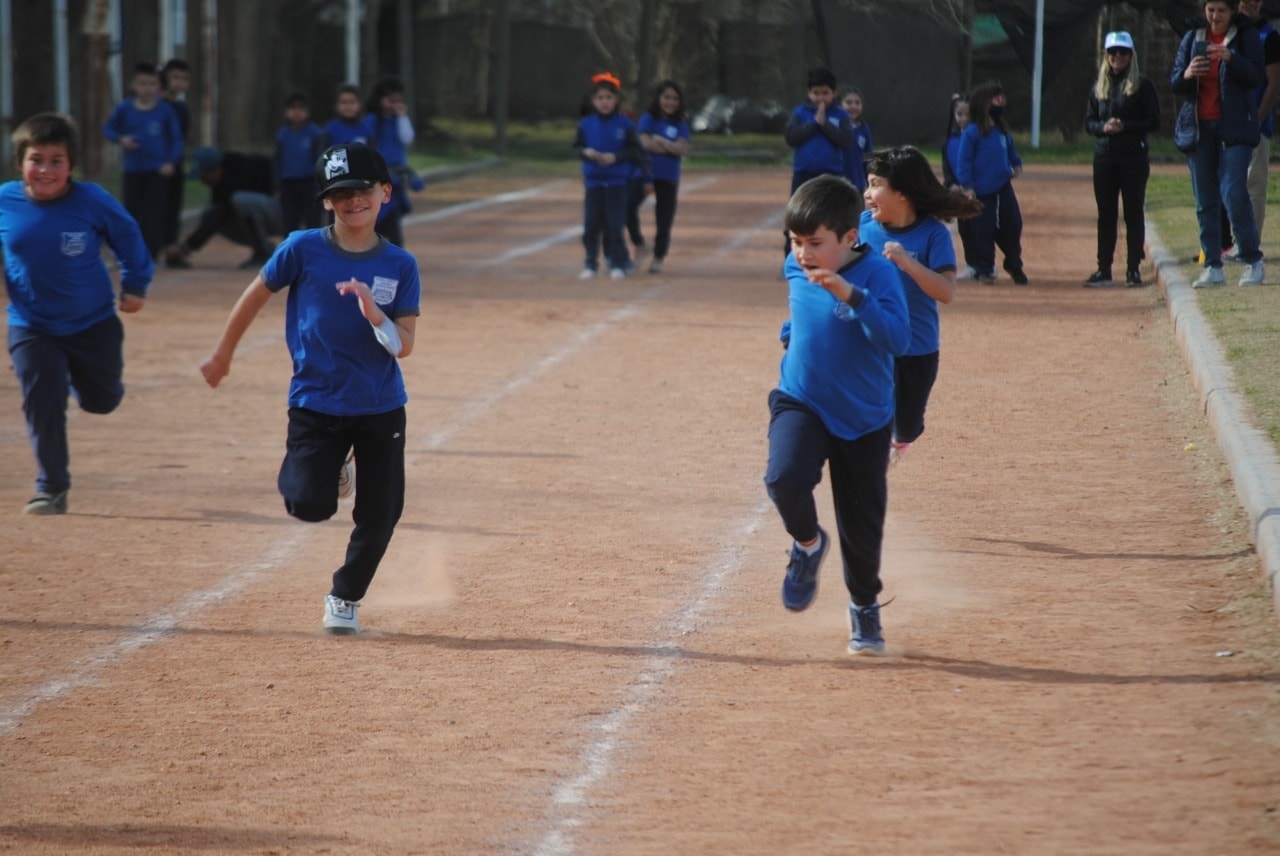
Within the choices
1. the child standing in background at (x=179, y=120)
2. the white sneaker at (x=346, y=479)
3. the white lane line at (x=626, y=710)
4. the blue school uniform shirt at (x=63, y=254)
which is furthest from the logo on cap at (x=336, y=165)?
the child standing in background at (x=179, y=120)

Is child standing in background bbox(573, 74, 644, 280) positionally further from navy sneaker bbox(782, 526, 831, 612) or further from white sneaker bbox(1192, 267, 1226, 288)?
navy sneaker bbox(782, 526, 831, 612)

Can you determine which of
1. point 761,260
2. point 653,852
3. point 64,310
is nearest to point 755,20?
point 761,260

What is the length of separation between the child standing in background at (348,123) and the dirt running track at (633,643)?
5.93 m

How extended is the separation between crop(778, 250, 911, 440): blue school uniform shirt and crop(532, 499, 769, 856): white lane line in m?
1.06

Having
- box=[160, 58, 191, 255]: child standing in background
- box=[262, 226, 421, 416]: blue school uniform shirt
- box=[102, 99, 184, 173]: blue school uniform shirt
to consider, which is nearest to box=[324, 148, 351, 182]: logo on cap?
box=[262, 226, 421, 416]: blue school uniform shirt

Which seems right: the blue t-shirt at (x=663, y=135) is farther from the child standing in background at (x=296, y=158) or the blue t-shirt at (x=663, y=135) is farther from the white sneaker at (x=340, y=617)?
the white sneaker at (x=340, y=617)

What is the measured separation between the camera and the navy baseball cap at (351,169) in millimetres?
6082

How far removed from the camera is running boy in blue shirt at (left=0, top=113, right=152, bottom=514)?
330 inches

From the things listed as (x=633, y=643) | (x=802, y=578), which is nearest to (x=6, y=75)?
(x=633, y=643)

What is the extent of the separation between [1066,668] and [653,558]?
220 cm

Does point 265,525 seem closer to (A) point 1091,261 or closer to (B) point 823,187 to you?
(B) point 823,187

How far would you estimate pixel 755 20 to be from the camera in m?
41.2

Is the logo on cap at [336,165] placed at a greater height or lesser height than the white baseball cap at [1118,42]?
lesser

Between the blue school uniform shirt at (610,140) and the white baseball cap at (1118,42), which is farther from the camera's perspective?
the blue school uniform shirt at (610,140)
